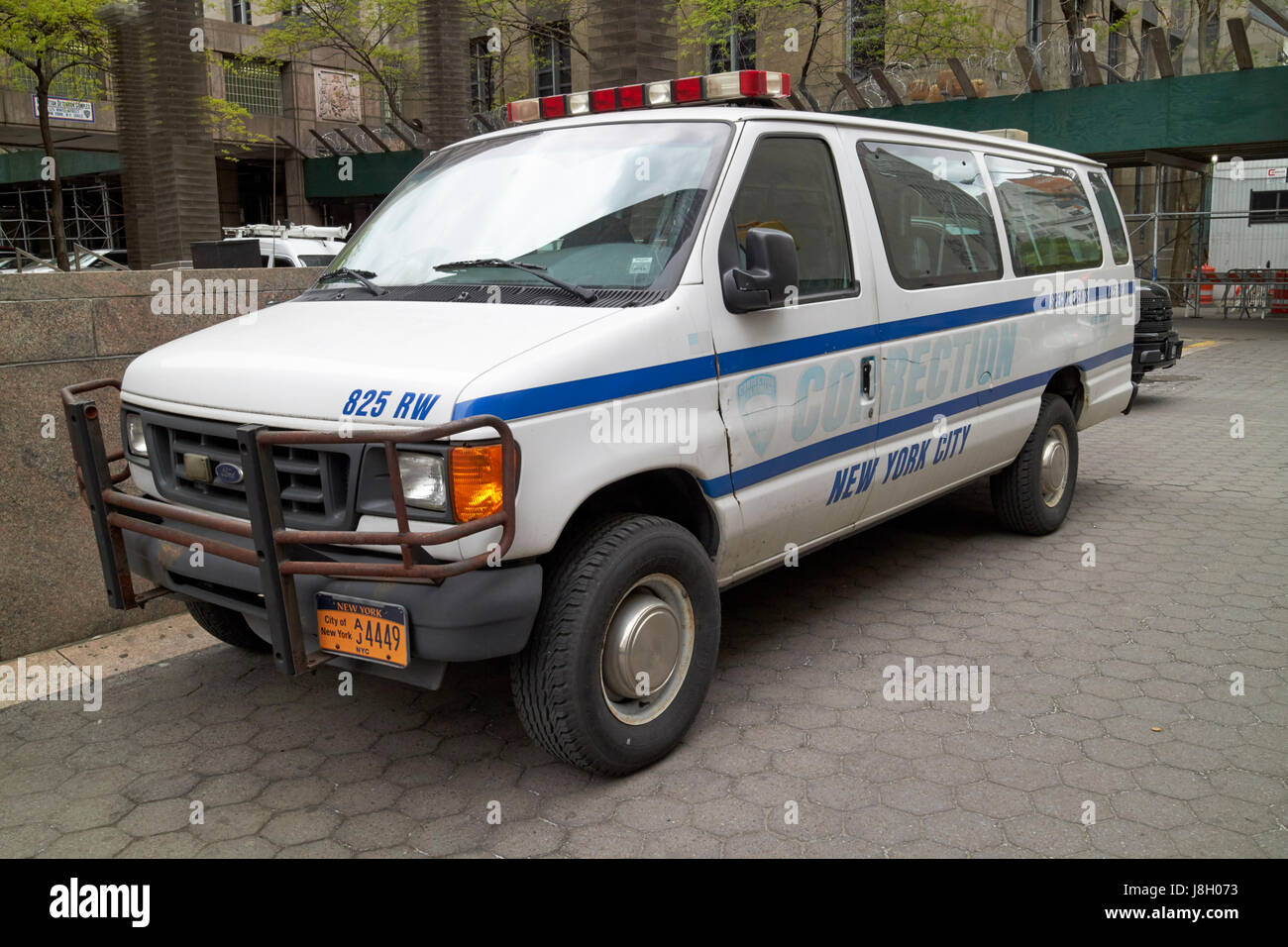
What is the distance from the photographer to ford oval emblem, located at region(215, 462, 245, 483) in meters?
3.51

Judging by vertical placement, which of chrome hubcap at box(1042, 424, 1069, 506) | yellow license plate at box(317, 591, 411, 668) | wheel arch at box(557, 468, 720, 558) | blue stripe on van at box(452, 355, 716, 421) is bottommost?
chrome hubcap at box(1042, 424, 1069, 506)

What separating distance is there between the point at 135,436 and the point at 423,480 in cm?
148

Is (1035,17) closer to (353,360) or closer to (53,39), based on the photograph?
(53,39)

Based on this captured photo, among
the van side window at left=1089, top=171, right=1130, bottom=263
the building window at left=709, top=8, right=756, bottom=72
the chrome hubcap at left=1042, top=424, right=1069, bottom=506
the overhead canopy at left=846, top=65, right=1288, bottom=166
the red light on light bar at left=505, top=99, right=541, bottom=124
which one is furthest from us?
the building window at left=709, top=8, right=756, bottom=72

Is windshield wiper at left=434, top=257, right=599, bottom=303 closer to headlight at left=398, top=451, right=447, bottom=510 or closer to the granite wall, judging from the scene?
headlight at left=398, top=451, right=447, bottom=510

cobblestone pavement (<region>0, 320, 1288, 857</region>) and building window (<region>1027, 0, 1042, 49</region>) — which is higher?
building window (<region>1027, 0, 1042, 49</region>)

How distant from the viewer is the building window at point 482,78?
31.7 meters

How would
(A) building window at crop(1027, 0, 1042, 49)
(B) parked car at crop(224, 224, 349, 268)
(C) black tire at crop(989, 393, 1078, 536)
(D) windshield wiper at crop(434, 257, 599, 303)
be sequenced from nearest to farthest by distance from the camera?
(D) windshield wiper at crop(434, 257, 599, 303) < (C) black tire at crop(989, 393, 1078, 536) < (B) parked car at crop(224, 224, 349, 268) < (A) building window at crop(1027, 0, 1042, 49)

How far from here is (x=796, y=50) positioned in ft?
83.9

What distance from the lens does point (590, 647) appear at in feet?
11.3

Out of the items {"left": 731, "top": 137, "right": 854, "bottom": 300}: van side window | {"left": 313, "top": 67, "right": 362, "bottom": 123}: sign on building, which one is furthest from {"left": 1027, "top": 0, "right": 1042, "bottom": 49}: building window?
{"left": 731, "top": 137, "right": 854, "bottom": 300}: van side window

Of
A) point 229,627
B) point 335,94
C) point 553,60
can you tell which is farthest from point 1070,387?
point 335,94

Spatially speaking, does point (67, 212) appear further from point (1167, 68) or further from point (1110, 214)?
point (1110, 214)

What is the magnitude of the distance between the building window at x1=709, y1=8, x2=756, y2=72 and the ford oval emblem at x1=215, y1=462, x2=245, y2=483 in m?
23.9
